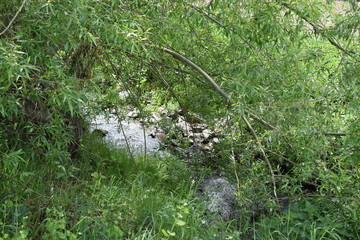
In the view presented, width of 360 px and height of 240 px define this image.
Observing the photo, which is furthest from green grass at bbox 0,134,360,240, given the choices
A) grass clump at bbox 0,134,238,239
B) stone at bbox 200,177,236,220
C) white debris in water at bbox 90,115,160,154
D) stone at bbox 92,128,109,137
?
white debris in water at bbox 90,115,160,154

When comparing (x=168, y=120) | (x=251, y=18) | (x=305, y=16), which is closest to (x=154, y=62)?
(x=168, y=120)

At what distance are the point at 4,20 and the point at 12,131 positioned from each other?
0.93 meters

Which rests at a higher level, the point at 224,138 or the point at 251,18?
the point at 251,18

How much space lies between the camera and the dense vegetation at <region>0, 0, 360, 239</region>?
301cm

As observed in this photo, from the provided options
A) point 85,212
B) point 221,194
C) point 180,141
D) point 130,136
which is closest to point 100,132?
point 130,136

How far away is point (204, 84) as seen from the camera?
4734 mm

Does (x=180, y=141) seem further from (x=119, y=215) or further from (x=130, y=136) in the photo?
(x=119, y=215)

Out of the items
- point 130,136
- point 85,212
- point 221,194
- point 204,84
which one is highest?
point 204,84

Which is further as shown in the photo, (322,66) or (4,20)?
(322,66)

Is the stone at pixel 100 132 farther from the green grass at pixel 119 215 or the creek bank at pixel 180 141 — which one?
the green grass at pixel 119 215

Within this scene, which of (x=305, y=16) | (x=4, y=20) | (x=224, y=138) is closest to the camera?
(x=4, y=20)

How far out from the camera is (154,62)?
15.6 ft

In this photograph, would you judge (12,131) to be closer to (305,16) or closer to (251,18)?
(251,18)

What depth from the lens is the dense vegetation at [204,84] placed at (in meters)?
3.01
